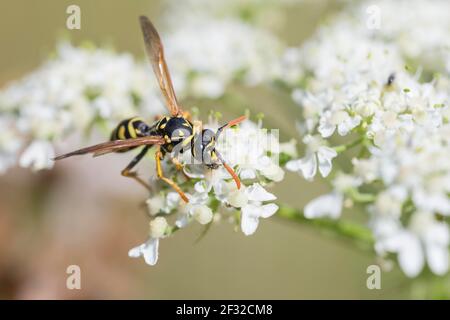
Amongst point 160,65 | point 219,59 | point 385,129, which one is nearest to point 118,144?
point 160,65

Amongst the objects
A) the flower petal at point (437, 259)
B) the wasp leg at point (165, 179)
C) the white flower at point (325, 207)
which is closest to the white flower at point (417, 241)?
the flower petal at point (437, 259)

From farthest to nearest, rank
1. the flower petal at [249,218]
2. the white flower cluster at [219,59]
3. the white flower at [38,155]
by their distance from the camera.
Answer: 1. the white flower cluster at [219,59]
2. the white flower at [38,155]
3. the flower petal at [249,218]

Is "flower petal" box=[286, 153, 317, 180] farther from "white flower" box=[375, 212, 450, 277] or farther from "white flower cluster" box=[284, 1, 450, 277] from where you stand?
"white flower" box=[375, 212, 450, 277]

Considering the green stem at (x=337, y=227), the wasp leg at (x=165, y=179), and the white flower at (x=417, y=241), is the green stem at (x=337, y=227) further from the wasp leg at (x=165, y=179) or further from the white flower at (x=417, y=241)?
the white flower at (x=417, y=241)

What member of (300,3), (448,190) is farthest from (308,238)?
(448,190)

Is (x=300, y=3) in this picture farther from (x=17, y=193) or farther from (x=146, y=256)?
(x=146, y=256)

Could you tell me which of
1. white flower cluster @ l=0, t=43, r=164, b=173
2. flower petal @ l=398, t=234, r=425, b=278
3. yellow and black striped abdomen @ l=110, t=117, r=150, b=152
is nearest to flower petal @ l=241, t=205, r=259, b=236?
flower petal @ l=398, t=234, r=425, b=278
